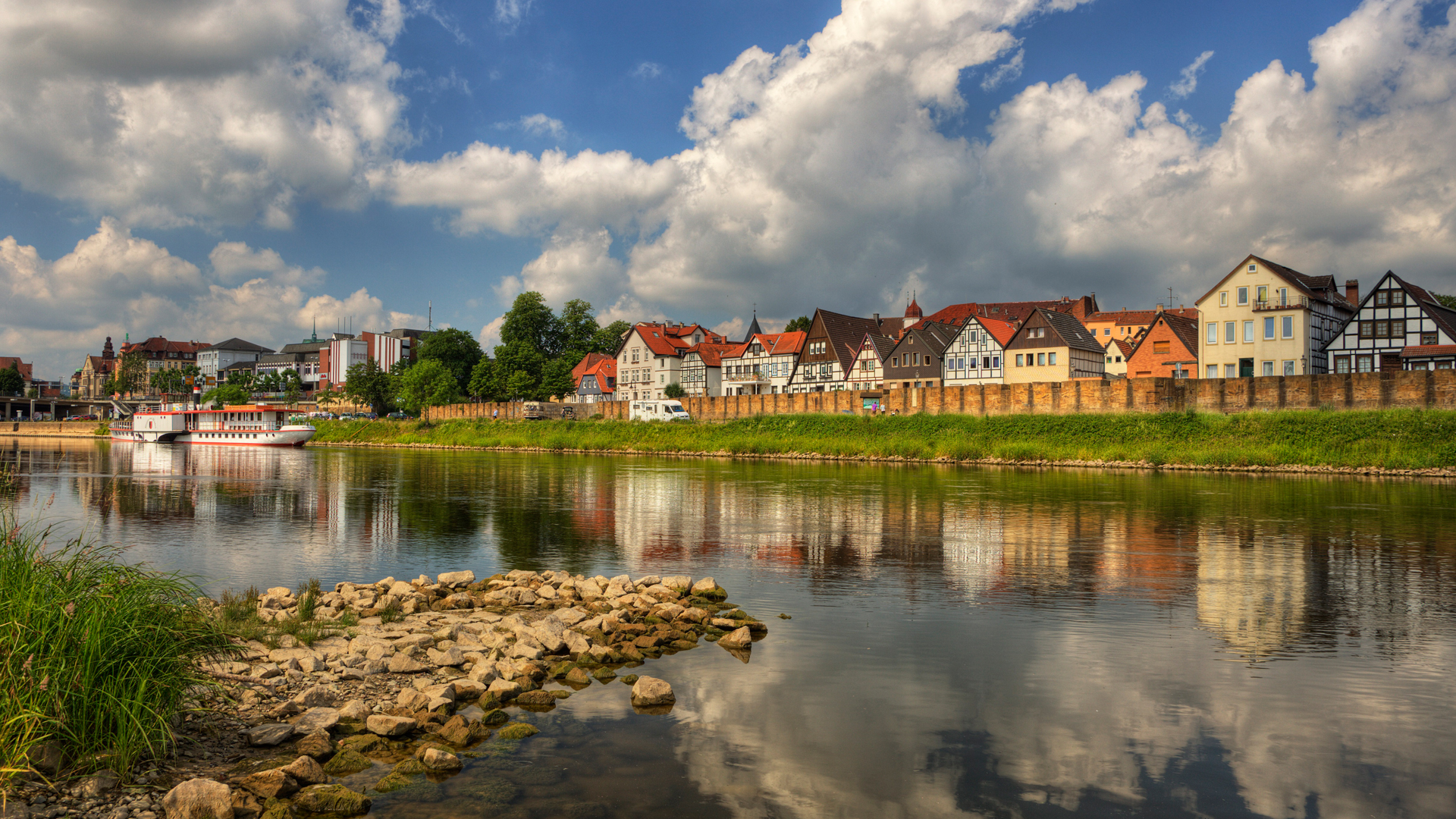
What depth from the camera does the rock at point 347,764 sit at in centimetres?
783

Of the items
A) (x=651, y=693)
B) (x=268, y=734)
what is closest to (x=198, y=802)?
(x=268, y=734)

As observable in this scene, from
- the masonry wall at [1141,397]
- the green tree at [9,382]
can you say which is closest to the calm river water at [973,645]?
the masonry wall at [1141,397]

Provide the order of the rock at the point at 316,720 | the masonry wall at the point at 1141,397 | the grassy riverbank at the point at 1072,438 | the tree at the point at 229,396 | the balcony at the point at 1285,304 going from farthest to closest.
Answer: the tree at the point at 229,396 → the balcony at the point at 1285,304 → the masonry wall at the point at 1141,397 → the grassy riverbank at the point at 1072,438 → the rock at the point at 316,720

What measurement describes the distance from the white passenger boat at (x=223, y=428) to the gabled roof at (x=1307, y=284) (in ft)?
296

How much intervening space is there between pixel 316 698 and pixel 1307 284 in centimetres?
8266

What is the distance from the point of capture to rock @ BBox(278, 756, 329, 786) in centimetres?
736

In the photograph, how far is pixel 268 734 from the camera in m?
8.19

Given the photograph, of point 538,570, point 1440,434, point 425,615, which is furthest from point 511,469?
point 1440,434

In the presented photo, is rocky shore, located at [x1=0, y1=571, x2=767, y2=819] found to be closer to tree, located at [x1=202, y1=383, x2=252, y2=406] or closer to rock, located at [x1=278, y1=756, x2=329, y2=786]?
rock, located at [x1=278, y1=756, x2=329, y2=786]

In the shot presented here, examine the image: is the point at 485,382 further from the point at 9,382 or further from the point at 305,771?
the point at 9,382

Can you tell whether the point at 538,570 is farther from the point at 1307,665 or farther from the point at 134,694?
the point at 1307,665

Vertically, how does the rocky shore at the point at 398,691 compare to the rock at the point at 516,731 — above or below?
above

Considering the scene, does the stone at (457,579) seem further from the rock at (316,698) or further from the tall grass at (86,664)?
the tall grass at (86,664)

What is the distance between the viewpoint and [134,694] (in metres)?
7.24
